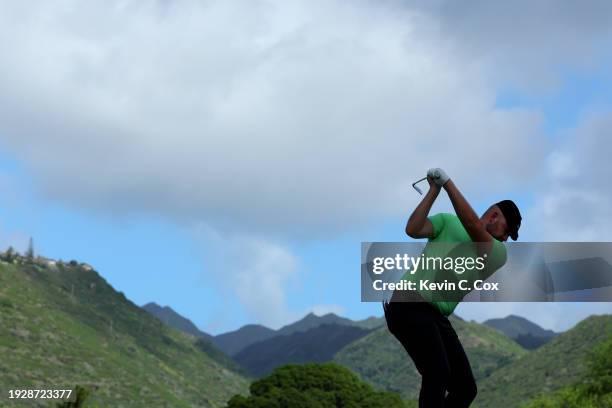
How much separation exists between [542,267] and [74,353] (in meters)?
127

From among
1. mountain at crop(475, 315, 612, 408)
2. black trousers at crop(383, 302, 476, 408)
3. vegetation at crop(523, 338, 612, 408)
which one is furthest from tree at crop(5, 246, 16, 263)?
black trousers at crop(383, 302, 476, 408)

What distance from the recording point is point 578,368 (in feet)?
416

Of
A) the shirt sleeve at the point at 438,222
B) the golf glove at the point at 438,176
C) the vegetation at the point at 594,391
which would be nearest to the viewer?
the golf glove at the point at 438,176

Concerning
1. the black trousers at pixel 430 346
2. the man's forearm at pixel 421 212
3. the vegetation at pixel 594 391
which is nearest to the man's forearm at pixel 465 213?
the man's forearm at pixel 421 212

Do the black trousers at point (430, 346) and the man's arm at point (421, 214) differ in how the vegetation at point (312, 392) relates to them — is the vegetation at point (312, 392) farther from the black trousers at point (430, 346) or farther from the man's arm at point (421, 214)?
the man's arm at point (421, 214)

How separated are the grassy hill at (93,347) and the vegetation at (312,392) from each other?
33.9 meters

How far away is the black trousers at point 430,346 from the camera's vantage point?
732cm

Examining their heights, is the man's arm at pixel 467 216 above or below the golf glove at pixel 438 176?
below

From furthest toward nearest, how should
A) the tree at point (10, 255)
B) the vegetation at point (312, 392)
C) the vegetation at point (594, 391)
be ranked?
the tree at point (10, 255)
the vegetation at point (312, 392)
the vegetation at point (594, 391)

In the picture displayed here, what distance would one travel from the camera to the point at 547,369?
443 feet

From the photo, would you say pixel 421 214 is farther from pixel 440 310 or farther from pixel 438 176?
pixel 440 310

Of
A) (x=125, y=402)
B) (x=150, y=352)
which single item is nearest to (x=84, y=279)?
(x=150, y=352)
